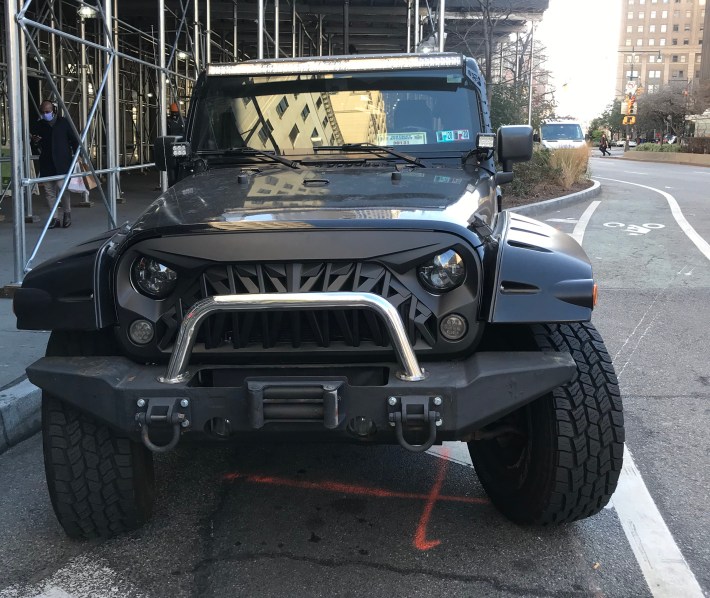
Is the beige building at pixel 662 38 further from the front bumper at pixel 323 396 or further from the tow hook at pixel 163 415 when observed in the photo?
the tow hook at pixel 163 415

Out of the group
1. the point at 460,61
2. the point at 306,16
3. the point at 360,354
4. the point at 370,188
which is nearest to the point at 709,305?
the point at 460,61

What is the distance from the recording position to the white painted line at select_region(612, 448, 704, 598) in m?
2.90

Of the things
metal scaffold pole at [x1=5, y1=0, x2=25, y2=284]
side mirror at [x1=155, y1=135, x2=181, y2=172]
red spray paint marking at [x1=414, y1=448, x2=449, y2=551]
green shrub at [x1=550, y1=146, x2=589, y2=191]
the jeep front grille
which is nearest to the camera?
the jeep front grille

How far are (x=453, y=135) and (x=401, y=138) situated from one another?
11.4 inches

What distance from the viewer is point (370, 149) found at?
415cm

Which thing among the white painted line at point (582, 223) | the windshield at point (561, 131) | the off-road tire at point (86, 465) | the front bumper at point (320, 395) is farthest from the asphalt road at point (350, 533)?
the windshield at point (561, 131)

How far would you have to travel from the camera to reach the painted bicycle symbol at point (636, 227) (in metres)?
12.5

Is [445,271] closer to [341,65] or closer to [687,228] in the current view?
[341,65]

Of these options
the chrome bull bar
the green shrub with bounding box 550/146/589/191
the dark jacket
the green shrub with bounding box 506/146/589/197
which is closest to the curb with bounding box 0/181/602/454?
the chrome bull bar

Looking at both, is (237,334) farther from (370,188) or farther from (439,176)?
(439,176)

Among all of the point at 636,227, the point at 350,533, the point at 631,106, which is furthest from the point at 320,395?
the point at 631,106

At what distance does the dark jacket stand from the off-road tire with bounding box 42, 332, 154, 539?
9.04 metres

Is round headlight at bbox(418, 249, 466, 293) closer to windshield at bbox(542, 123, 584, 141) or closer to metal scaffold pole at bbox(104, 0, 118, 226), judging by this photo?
metal scaffold pole at bbox(104, 0, 118, 226)

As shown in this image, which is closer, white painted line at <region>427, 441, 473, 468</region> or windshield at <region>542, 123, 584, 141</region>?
white painted line at <region>427, 441, 473, 468</region>
